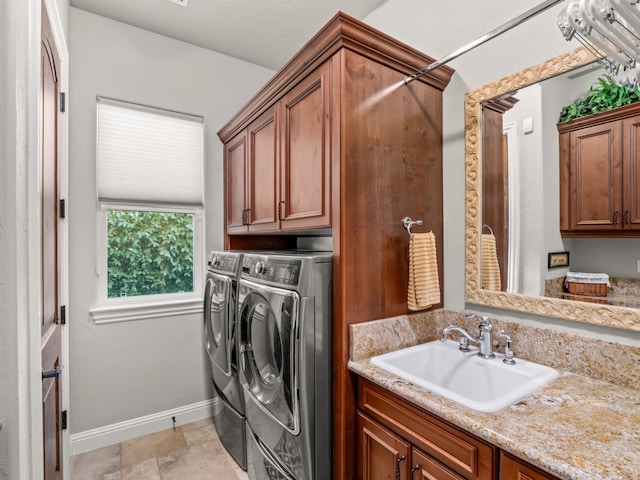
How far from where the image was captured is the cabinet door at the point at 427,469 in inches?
41.8

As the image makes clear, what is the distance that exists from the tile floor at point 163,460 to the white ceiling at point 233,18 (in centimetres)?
293

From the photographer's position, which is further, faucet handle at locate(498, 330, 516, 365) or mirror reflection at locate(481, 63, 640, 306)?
faucet handle at locate(498, 330, 516, 365)

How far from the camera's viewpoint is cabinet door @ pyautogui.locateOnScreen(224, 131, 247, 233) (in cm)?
247

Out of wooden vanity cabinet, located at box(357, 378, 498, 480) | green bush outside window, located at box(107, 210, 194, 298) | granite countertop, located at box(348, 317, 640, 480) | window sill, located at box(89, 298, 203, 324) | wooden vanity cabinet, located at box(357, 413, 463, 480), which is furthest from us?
green bush outside window, located at box(107, 210, 194, 298)

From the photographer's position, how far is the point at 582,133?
132 cm

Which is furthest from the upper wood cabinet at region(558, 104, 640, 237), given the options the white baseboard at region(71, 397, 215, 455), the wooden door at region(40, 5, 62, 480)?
the white baseboard at region(71, 397, 215, 455)

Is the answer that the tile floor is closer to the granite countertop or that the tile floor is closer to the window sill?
the window sill

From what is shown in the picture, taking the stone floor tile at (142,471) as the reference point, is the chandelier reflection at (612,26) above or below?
above

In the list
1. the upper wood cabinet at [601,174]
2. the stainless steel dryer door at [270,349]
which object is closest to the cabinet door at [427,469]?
the stainless steel dryer door at [270,349]

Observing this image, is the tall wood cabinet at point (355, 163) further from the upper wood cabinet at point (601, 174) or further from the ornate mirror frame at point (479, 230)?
the upper wood cabinet at point (601, 174)

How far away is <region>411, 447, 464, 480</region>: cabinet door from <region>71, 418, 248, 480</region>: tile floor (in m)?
1.29

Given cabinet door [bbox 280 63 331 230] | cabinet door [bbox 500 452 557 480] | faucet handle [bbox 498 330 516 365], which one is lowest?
cabinet door [bbox 500 452 557 480]

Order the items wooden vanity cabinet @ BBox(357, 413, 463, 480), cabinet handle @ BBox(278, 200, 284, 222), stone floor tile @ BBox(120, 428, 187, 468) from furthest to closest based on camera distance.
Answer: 1. stone floor tile @ BBox(120, 428, 187, 468)
2. cabinet handle @ BBox(278, 200, 284, 222)
3. wooden vanity cabinet @ BBox(357, 413, 463, 480)

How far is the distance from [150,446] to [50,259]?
61.6 inches
